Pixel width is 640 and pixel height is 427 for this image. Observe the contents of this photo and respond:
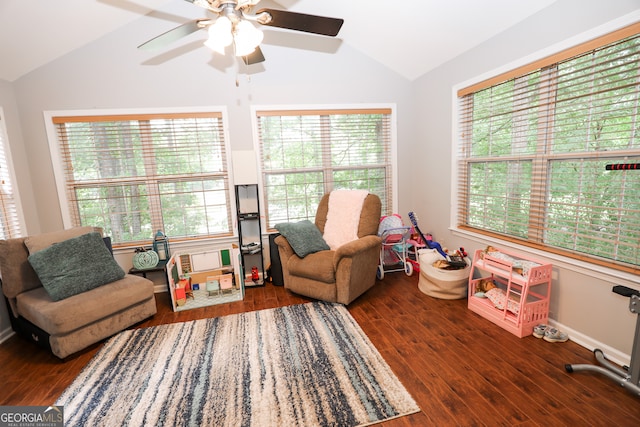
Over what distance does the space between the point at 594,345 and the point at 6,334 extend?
464 centimetres

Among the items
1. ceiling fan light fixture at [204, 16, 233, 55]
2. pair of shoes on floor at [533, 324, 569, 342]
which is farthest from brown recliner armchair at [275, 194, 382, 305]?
ceiling fan light fixture at [204, 16, 233, 55]

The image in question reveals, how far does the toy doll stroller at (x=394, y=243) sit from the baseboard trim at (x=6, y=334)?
353 centimetres

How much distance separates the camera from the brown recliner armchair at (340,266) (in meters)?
2.69

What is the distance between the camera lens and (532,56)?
7.43 feet

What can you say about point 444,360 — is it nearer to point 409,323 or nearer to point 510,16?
point 409,323

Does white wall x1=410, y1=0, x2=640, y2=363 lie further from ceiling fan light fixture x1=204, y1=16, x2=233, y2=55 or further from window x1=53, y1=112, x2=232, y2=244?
window x1=53, y1=112, x2=232, y2=244

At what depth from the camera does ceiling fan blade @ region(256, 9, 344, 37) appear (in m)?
1.82

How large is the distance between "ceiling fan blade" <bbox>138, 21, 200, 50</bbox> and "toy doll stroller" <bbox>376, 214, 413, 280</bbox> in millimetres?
2591

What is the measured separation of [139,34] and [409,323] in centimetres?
386

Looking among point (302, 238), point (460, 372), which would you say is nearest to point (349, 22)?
point (302, 238)

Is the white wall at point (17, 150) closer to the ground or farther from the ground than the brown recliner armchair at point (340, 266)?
farther from the ground

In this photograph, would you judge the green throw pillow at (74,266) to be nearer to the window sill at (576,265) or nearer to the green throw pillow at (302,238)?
the green throw pillow at (302,238)

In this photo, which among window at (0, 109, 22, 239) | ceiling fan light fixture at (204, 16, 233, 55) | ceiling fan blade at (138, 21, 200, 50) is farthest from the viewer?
window at (0, 109, 22, 239)

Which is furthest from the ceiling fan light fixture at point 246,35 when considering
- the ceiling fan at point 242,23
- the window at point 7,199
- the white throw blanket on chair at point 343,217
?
the window at point 7,199
